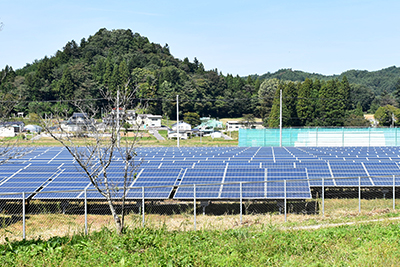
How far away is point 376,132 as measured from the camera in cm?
5256

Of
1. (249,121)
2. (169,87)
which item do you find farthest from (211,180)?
(169,87)

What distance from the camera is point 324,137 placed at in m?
53.2

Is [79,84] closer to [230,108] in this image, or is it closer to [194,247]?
[230,108]

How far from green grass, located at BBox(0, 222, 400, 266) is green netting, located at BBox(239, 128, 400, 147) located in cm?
4279

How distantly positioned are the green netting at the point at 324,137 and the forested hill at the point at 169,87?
2543cm

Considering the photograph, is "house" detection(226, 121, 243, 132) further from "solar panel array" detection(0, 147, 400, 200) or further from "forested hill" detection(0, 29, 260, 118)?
→ "solar panel array" detection(0, 147, 400, 200)

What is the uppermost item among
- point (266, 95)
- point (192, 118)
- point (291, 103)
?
point (266, 95)

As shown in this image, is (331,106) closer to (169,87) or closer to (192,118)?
(192,118)

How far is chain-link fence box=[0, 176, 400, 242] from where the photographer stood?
1500 cm

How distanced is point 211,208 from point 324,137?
37.8m

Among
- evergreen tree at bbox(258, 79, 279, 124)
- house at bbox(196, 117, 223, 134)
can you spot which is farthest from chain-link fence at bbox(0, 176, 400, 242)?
evergreen tree at bbox(258, 79, 279, 124)

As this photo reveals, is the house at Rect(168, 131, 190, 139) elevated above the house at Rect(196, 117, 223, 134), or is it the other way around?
the house at Rect(196, 117, 223, 134)

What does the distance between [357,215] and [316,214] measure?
62.4 inches

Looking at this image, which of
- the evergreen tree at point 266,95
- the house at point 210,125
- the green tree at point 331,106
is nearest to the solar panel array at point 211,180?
the green tree at point 331,106
